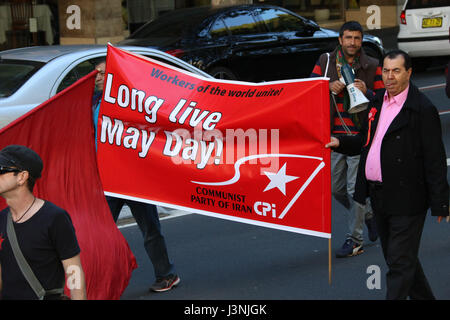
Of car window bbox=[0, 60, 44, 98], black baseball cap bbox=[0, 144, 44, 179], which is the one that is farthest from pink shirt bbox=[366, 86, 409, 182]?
car window bbox=[0, 60, 44, 98]

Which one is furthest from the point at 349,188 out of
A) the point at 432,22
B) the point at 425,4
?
the point at 425,4

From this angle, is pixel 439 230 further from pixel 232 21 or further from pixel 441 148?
pixel 232 21

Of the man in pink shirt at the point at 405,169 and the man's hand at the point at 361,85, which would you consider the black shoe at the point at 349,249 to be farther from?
the man in pink shirt at the point at 405,169

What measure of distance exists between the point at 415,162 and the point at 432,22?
40.9 ft

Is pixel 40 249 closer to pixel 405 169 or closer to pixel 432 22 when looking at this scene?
pixel 405 169

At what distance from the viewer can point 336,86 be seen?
666 centimetres

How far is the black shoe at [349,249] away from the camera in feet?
22.8

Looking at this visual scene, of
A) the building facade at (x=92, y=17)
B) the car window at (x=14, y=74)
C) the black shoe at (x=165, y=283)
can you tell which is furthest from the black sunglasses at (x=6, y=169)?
the building facade at (x=92, y=17)

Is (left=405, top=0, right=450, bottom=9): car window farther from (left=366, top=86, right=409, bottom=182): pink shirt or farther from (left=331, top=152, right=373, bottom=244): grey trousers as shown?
(left=366, top=86, right=409, bottom=182): pink shirt

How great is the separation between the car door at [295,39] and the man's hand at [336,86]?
7.30 metres

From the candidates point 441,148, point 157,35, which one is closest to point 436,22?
point 157,35

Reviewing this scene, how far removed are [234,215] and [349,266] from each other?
4.18 feet

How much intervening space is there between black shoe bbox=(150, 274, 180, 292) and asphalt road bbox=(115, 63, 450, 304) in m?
0.05

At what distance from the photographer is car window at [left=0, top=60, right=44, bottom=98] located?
857cm
